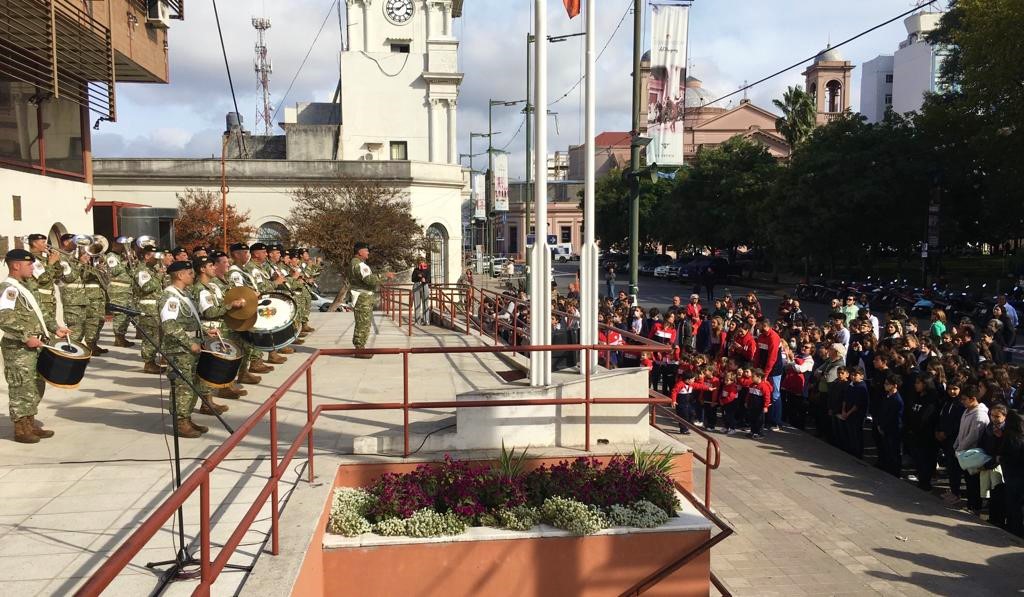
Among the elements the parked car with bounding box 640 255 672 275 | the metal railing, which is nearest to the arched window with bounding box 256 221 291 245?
the metal railing

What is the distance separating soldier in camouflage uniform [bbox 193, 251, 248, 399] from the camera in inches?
337

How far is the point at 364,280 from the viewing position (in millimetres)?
12516

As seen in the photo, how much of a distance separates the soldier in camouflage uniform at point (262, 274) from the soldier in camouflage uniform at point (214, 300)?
1603 millimetres

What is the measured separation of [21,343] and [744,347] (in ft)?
34.2

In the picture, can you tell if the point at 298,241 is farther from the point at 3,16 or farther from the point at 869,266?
the point at 869,266

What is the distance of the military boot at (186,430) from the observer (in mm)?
7984

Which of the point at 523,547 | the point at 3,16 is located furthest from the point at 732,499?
the point at 3,16

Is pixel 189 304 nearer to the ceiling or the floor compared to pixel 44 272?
nearer to the floor

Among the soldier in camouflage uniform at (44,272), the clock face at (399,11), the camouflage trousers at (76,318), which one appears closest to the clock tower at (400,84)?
the clock face at (399,11)

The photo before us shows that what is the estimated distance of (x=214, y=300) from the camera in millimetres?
8766

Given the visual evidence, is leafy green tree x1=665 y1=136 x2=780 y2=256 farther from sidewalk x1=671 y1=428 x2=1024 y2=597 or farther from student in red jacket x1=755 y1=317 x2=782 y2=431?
sidewalk x1=671 y1=428 x2=1024 y2=597

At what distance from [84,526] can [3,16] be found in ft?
30.1

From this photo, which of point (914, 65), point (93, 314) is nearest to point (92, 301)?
point (93, 314)

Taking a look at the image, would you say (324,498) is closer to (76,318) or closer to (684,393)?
(76,318)
